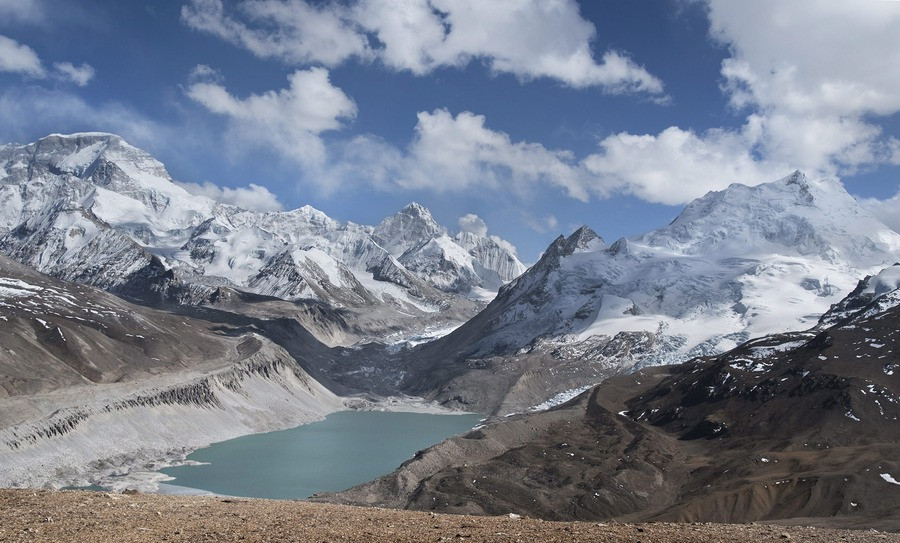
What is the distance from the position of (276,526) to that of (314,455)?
8998cm

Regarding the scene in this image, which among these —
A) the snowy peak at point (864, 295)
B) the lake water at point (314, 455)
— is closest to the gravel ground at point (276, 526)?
the lake water at point (314, 455)

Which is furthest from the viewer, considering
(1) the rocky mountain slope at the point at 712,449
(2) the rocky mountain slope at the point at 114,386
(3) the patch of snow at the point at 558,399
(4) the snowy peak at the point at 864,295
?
(4) the snowy peak at the point at 864,295

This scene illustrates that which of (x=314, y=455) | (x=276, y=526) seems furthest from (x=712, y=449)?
(x=276, y=526)

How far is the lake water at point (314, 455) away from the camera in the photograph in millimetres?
85125

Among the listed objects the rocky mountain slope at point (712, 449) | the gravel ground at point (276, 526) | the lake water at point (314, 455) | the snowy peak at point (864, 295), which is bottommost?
the lake water at point (314, 455)

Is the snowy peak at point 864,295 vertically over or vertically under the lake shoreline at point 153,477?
over

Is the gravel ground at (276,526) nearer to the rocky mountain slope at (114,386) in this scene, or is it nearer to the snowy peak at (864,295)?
the rocky mountain slope at (114,386)

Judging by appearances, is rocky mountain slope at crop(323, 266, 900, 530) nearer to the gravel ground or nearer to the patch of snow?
the patch of snow

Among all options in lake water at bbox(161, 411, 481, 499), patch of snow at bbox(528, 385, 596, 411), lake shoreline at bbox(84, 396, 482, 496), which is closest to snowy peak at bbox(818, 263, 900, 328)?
patch of snow at bbox(528, 385, 596, 411)

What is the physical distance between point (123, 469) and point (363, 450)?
3702cm

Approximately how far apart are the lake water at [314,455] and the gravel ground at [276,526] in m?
56.2

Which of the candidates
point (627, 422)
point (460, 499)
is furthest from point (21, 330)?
point (627, 422)

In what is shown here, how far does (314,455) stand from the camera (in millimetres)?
108188

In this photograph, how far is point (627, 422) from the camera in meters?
110
